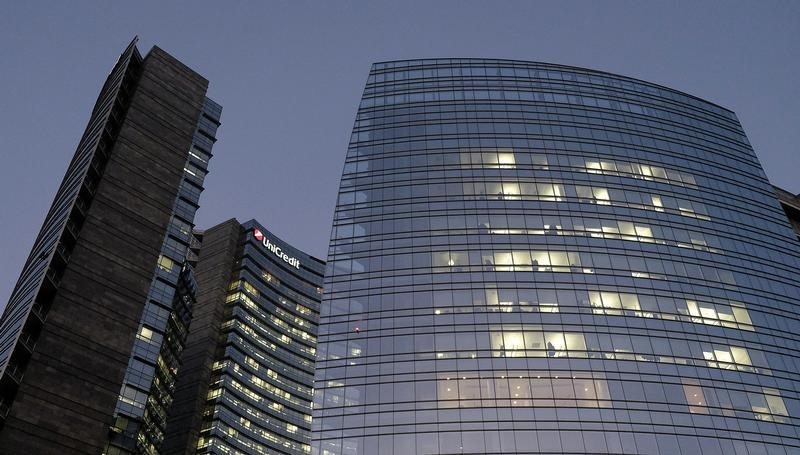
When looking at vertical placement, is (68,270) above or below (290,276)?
below

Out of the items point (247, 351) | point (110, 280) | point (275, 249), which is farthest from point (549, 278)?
point (275, 249)

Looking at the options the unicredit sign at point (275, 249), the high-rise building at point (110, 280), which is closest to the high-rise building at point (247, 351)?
the unicredit sign at point (275, 249)

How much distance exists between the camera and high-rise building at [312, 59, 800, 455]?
64.2 meters

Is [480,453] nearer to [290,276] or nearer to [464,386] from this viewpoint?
[464,386]

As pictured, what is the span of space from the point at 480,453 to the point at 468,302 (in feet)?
51.8

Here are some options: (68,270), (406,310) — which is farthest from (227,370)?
(406,310)

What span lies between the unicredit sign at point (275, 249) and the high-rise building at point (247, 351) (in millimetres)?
264

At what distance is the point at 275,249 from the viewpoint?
168m

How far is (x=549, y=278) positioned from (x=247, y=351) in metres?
90.0

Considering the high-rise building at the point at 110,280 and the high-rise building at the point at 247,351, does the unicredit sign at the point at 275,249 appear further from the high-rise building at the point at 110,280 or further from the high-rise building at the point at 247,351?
the high-rise building at the point at 110,280

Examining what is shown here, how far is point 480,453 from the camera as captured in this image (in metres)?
60.9

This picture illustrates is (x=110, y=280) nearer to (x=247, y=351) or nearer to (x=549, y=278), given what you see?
(x=549, y=278)

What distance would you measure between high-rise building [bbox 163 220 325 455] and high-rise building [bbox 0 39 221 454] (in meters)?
28.3

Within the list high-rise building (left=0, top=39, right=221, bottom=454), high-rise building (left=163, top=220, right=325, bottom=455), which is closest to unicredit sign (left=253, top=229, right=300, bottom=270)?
high-rise building (left=163, top=220, right=325, bottom=455)
